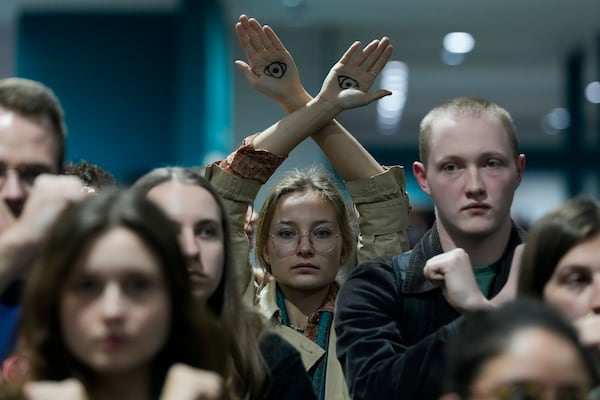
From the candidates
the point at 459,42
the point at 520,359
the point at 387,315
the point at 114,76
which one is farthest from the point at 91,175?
the point at 459,42

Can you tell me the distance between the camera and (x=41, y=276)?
1887 millimetres

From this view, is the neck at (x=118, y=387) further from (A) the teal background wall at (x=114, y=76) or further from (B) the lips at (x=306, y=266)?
(A) the teal background wall at (x=114, y=76)

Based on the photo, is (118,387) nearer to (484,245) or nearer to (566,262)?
(566,262)

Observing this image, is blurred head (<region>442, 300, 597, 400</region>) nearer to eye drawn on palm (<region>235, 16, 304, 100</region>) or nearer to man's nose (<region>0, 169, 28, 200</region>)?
man's nose (<region>0, 169, 28, 200</region>)

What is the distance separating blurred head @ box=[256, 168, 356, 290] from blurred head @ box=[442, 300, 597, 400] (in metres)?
1.64

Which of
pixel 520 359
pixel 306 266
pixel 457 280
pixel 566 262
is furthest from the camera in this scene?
pixel 306 266

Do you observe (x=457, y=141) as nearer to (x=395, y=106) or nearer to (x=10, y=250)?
(x=10, y=250)

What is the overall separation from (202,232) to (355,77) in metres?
1.04

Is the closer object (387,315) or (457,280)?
(457,280)

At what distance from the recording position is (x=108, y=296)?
1824 millimetres

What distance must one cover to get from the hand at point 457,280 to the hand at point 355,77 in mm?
758

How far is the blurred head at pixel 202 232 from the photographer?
2.37 metres

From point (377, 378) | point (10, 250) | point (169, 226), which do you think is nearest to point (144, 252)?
point (169, 226)

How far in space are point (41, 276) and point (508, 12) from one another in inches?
395
